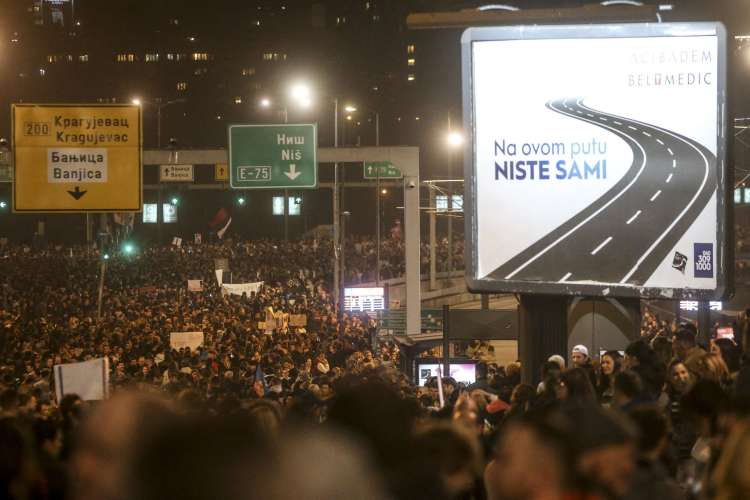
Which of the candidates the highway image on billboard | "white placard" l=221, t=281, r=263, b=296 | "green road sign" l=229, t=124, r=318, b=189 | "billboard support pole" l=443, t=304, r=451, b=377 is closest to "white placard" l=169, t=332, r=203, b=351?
"green road sign" l=229, t=124, r=318, b=189

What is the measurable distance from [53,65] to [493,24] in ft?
384

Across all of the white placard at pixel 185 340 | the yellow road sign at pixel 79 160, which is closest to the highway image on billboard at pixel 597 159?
the yellow road sign at pixel 79 160

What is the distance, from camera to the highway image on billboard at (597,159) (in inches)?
446

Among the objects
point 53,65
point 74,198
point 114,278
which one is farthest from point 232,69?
point 74,198

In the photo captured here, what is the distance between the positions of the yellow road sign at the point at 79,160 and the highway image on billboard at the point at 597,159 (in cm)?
898

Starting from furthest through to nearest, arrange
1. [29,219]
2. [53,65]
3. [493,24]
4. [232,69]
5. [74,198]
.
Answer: [232,69] → [53,65] → [29,219] → [74,198] → [493,24]

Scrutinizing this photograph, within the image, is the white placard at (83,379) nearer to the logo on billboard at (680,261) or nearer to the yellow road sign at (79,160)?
the yellow road sign at (79,160)

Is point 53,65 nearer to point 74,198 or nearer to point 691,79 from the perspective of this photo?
point 74,198

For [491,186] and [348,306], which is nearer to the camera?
[491,186]

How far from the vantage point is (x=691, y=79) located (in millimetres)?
11336

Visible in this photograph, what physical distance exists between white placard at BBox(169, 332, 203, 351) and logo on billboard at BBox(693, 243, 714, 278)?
16577 mm

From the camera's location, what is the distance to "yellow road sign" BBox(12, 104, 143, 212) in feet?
63.1

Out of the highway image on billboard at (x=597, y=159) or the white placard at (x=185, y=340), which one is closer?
the highway image on billboard at (x=597, y=159)

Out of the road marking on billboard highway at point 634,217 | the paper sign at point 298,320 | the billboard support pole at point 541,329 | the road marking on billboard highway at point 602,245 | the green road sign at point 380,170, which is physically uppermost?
the green road sign at point 380,170
